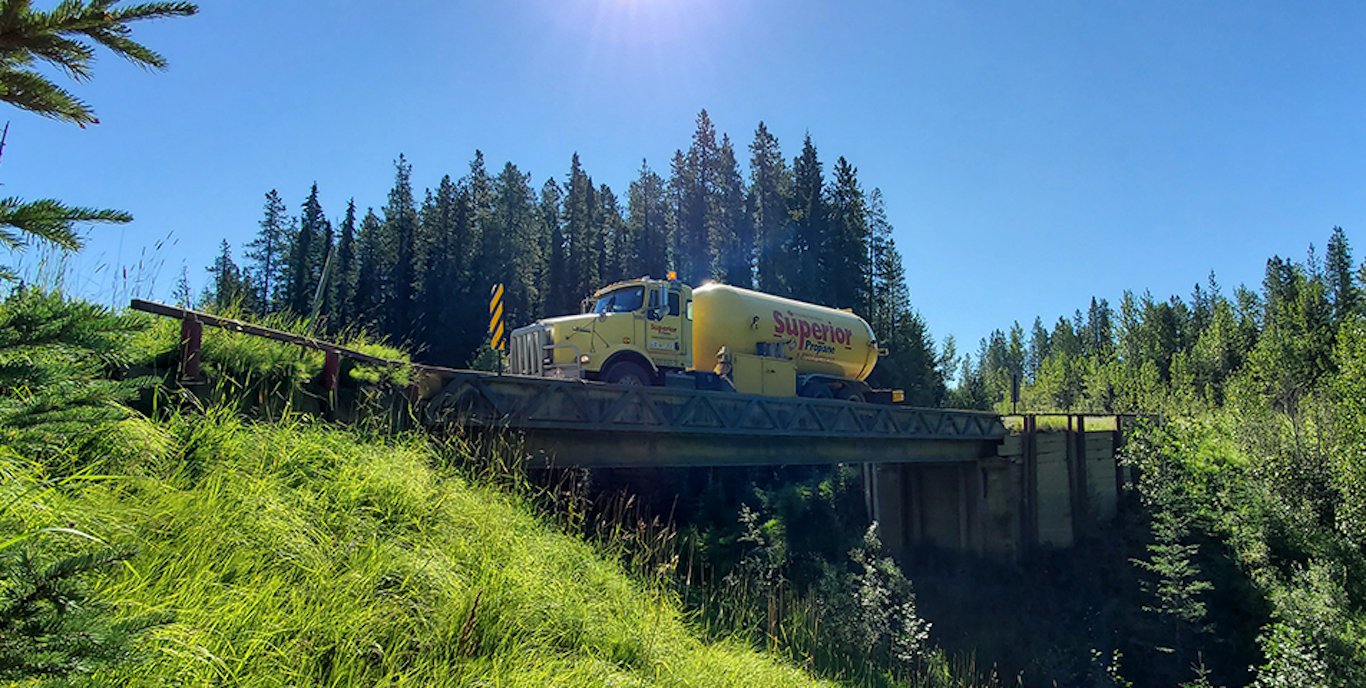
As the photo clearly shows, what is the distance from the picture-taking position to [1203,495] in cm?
2122

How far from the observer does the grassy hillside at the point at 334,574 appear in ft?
11.1

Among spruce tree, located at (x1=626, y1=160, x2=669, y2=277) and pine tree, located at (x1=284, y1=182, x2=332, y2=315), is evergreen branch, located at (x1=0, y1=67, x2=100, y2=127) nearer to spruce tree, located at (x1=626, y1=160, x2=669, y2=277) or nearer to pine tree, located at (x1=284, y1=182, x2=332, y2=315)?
spruce tree, located at (x1=626, y1=160, x2=669, y2=277)

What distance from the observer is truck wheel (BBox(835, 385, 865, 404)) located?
18625mm

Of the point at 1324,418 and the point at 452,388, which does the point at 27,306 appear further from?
the point at 1324,418

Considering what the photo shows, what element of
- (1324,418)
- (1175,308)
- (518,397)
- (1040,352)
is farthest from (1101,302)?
(518,397)

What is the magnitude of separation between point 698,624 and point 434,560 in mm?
2848

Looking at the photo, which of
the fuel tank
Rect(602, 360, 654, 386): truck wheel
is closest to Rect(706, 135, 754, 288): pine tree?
the fuel tank

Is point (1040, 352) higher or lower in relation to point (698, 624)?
higher

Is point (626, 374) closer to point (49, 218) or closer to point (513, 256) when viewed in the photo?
point (49, 218)

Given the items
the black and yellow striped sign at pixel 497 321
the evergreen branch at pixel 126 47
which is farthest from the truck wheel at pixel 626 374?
the evergreen branch at pixel 126 47

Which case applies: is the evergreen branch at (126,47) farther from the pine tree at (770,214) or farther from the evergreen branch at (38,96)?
the pine tree at (770,214)

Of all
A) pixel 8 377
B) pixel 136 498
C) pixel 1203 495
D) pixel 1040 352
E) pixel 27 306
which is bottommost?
pixel 1203 495

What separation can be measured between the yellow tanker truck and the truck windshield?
22 mm

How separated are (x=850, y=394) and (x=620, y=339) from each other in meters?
7.92
